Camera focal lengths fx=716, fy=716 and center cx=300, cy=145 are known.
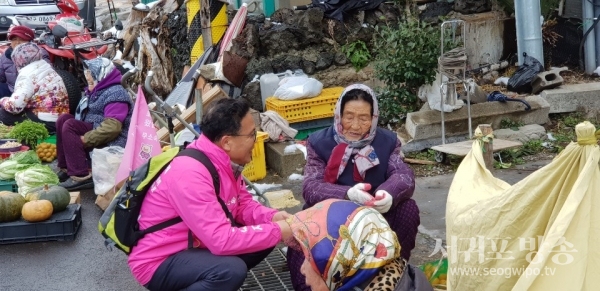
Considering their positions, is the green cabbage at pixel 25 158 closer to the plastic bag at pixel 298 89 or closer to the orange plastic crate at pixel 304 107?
the orange plastic crate at pixel 304 107

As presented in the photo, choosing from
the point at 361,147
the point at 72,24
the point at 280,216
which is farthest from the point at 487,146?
the point at 72,24

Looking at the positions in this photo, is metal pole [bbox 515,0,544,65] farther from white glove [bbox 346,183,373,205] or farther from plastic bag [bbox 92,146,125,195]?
white glove [bbox 346,183,373,205]

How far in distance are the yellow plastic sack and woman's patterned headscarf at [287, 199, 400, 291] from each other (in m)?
0.31

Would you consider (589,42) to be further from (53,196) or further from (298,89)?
(53,196)

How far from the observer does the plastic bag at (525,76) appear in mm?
8055

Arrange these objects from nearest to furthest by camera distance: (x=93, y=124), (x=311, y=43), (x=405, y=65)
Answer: (x=93, y=124), (x=405, y=65), (x=311, y=43)

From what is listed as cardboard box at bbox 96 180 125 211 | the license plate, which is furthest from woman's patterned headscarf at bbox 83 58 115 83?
the license plate

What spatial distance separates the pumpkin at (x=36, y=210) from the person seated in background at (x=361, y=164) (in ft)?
8.09

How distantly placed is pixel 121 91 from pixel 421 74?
306 centimetres

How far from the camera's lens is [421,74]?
24.6 feet

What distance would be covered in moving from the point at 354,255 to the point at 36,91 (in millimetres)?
5668

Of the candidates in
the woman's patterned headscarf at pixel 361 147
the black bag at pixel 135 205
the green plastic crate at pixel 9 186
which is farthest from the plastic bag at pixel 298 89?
the black bag at pixel 135 205

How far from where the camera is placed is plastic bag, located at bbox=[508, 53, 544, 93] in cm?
805

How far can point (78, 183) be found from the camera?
7109 mm
